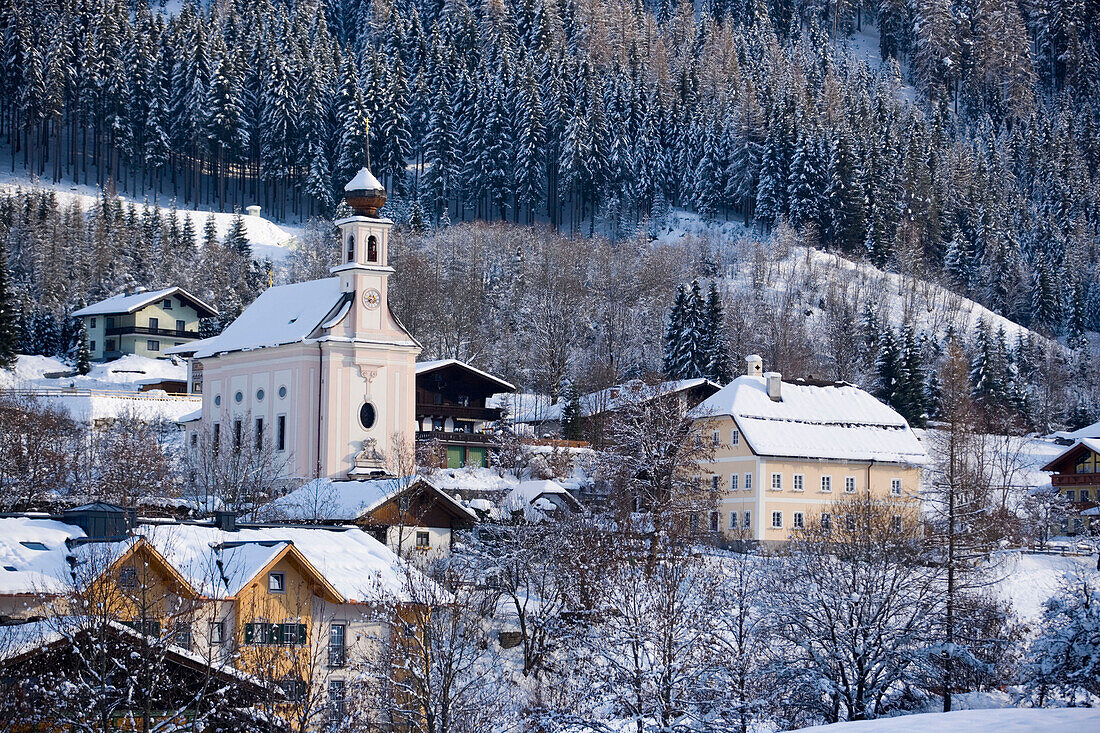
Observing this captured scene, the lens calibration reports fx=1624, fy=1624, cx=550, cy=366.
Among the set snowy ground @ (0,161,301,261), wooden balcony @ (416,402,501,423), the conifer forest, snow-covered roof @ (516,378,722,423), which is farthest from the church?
snowy ground @ (0,161,301,261)

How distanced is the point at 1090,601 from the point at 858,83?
13575cm

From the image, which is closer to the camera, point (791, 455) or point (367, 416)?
point (367, 416)

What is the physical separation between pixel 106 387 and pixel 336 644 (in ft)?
167

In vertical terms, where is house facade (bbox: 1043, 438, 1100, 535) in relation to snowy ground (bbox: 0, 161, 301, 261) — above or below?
below

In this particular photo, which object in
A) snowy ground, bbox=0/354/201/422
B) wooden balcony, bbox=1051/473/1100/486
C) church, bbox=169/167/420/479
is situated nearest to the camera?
church, bbox=169/167/420/479

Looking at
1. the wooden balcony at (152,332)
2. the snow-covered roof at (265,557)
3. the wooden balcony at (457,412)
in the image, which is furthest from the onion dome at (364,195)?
the wooden balcony at (152,332)

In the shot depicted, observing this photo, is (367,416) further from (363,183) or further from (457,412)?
(363,183)

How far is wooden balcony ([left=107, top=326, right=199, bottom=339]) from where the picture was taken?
9912 cm

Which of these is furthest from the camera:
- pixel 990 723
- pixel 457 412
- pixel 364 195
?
pixel 457 412

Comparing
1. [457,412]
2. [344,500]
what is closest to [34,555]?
[344,500]

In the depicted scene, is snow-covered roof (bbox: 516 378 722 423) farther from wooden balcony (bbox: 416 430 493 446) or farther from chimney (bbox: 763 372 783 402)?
wooden balcony (bbox: 416 430 493 446)

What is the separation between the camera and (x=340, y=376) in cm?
6738

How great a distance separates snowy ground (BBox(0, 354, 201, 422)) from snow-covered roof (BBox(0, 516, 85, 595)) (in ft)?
121

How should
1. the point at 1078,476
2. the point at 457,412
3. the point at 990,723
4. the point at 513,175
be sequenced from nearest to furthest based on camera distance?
1. the point at 990,723
2. the point at 457,412
3. the point at 1078,476
4. the point at 513,175
